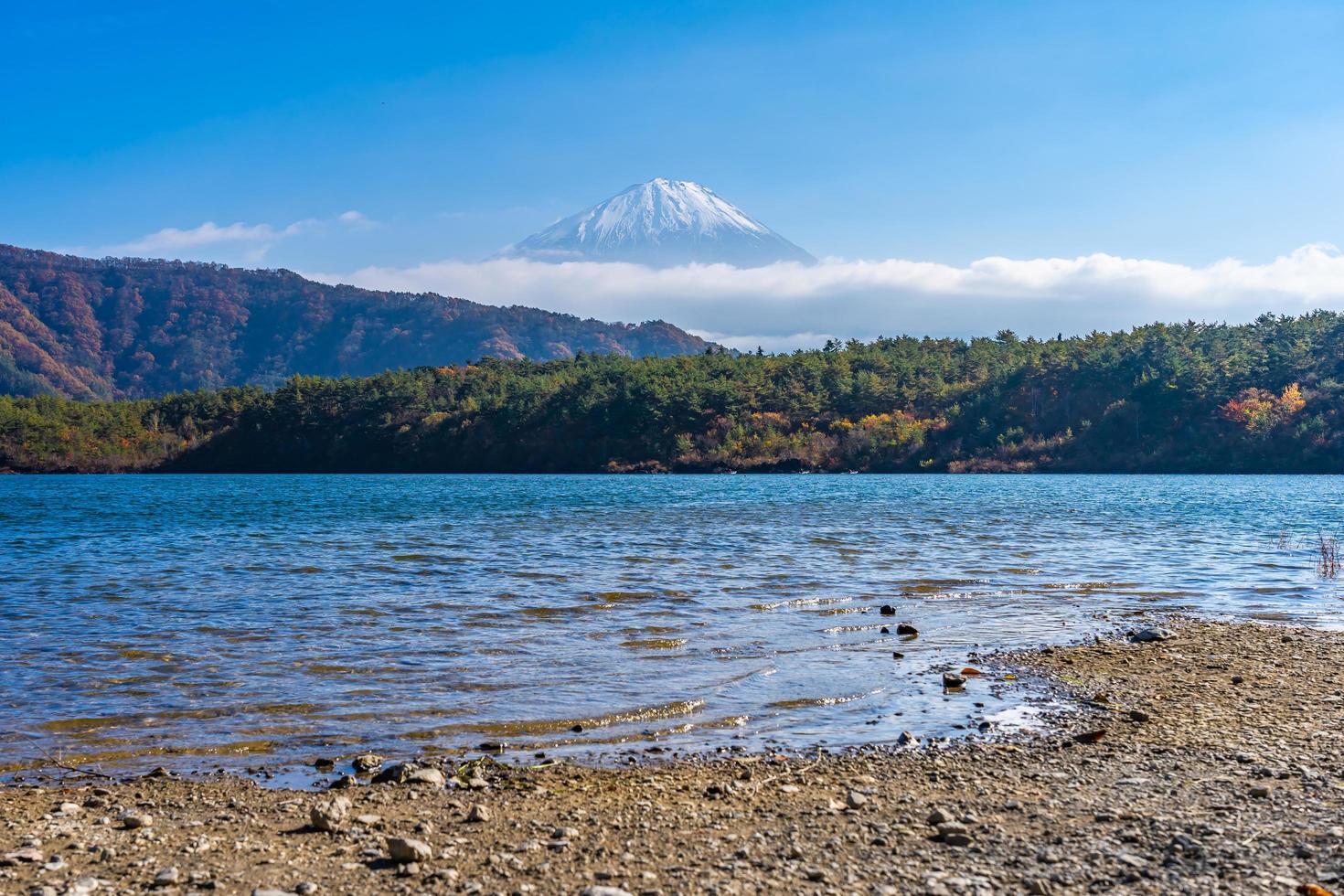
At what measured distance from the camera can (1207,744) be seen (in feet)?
32.7

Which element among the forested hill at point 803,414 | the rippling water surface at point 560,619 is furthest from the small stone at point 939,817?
the forested hill at point 803,414

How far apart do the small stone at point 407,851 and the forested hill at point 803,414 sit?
121m

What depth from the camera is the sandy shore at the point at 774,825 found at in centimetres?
669

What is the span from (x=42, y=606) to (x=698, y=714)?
15280mm

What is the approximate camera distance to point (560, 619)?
1886 cm

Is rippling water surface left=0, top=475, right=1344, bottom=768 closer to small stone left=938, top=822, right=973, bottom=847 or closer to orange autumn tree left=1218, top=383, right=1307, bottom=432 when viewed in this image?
small stone left=938, top=822, right=973, bottom=847

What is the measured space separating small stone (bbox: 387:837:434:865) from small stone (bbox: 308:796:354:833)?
2.73ft

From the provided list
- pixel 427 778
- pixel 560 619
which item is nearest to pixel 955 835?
pixel 427 778

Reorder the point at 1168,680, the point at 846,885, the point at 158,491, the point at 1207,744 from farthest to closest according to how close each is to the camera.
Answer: the point at 158,491 < the point at 1168,680 < the point at 1207,744 < the point at 846,885

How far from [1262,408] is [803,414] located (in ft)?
178

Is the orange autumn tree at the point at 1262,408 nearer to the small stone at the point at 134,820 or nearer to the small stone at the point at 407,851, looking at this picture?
the small stone at the point at 407,851

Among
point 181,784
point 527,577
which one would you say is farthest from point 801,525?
point 181,784

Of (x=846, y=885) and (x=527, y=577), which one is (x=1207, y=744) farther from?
(x=527, y=577)

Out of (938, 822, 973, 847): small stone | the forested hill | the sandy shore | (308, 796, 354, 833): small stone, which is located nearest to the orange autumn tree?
the forested hill
